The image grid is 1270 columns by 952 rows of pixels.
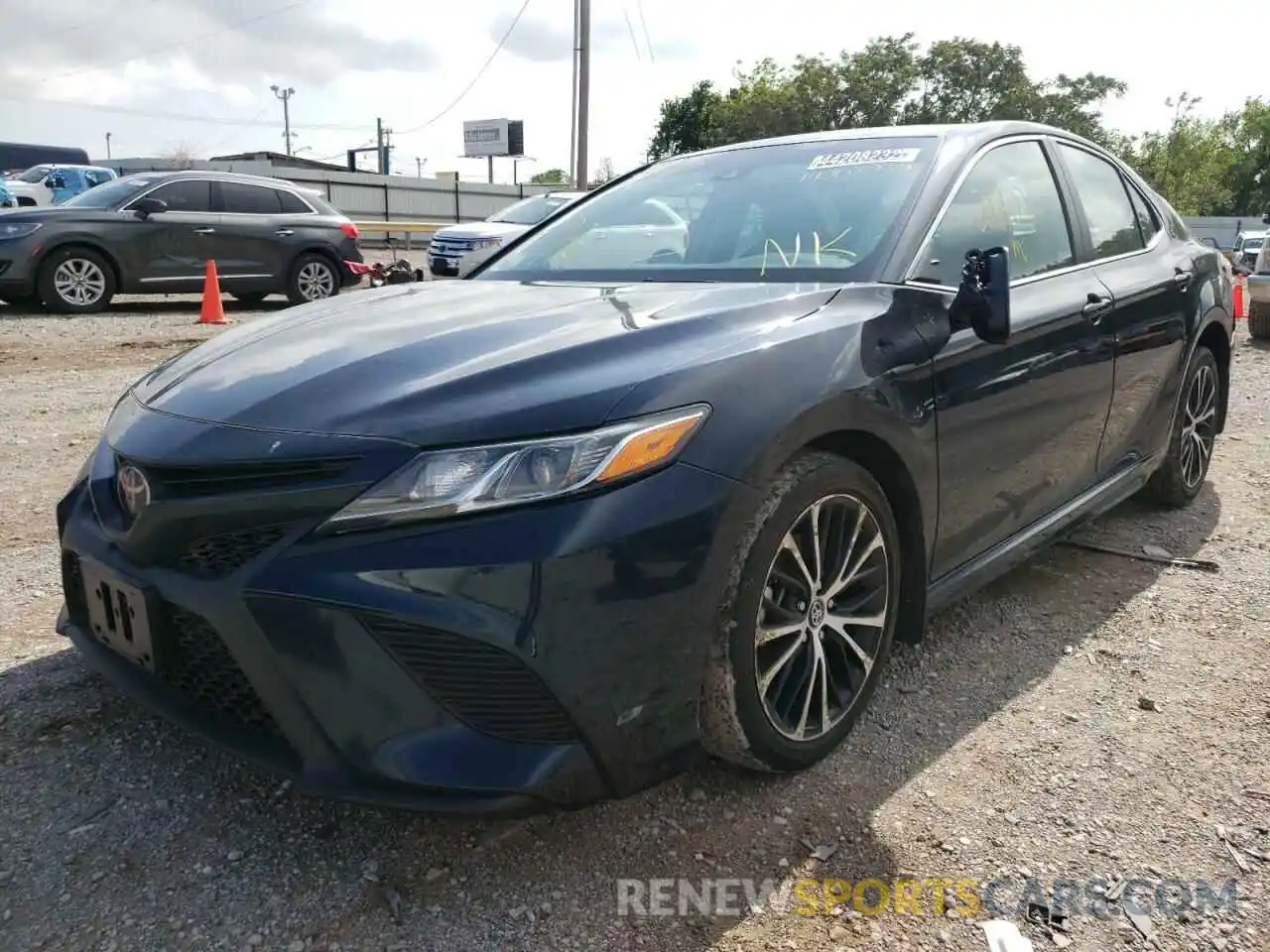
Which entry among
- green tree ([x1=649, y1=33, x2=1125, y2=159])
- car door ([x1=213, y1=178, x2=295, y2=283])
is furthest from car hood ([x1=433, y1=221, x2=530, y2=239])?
green tree ([x1=649, y1=33, x2=1125, y2=159])

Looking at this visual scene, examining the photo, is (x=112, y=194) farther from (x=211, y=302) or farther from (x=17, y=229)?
(x=211, y=302)

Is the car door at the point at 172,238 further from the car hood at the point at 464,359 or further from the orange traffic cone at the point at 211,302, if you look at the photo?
the car hood at the point at 464,359

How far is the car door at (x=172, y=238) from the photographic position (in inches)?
416

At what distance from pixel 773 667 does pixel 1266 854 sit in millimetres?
1099

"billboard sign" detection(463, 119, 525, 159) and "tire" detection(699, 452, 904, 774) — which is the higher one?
"billboard sign" detection(463, 119, 525, 159)

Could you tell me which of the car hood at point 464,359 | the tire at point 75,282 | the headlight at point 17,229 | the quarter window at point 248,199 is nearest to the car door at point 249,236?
the quarter window at point 248,199

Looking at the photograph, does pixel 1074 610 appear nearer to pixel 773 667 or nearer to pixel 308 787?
pixel 773 667

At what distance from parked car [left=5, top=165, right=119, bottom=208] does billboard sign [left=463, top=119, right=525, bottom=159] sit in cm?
3427

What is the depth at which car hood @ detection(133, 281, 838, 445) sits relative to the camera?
1.87m

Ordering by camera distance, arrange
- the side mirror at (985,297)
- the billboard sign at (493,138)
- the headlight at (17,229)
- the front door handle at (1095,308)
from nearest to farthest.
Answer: the side mirror at (985,297) → the front door handle at (1095,308) → the headlight at (17,229) → the billboard sign at (493,138)

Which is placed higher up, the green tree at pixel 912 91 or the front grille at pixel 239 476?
the green tree at pixel 912 91

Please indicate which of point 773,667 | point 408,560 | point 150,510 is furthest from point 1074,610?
point 150,510

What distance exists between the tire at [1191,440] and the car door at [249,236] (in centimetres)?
974

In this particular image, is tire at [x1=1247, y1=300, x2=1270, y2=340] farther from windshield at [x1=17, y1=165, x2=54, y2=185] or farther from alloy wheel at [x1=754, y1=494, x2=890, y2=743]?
windshield at [x1=17, y1=165, x2=54, y2=185]
